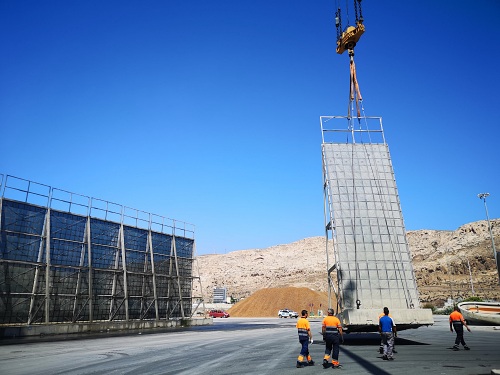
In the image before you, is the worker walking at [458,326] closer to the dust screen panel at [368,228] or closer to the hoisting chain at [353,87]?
the dust screen panel at [368,228]

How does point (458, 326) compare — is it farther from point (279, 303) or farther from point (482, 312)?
point (279, 303)

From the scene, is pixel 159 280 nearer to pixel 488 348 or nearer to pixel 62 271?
pixel 62 271

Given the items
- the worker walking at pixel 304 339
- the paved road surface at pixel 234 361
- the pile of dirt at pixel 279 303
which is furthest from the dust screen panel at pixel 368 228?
the pile of dirt at pixel 279 303

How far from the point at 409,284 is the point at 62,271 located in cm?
2430

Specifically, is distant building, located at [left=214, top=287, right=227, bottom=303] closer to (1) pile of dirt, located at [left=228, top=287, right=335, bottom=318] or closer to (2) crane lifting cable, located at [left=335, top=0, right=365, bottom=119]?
(1) pile of dirt, located at [left=228, top=287, right=335, bottom=318]

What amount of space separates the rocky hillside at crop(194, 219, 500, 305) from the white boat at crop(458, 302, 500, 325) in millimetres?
45167

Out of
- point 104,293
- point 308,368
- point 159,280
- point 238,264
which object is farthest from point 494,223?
point 308,368

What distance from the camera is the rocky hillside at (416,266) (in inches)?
3317

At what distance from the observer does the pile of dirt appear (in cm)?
7325

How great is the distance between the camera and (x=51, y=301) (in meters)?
27.5

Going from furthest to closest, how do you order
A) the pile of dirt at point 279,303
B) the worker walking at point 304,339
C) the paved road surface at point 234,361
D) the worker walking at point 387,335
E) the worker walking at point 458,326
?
the pile of dirt at point 279,303 → the worker walking at point 458,326 → the worker walking at point 387,335 → the worker walking at point 304,339 → the paved road surface at point 234,361

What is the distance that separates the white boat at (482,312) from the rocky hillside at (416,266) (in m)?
45.2

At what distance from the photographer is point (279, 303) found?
74.5 m

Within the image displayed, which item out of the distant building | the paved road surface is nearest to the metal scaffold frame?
the paved road surface
